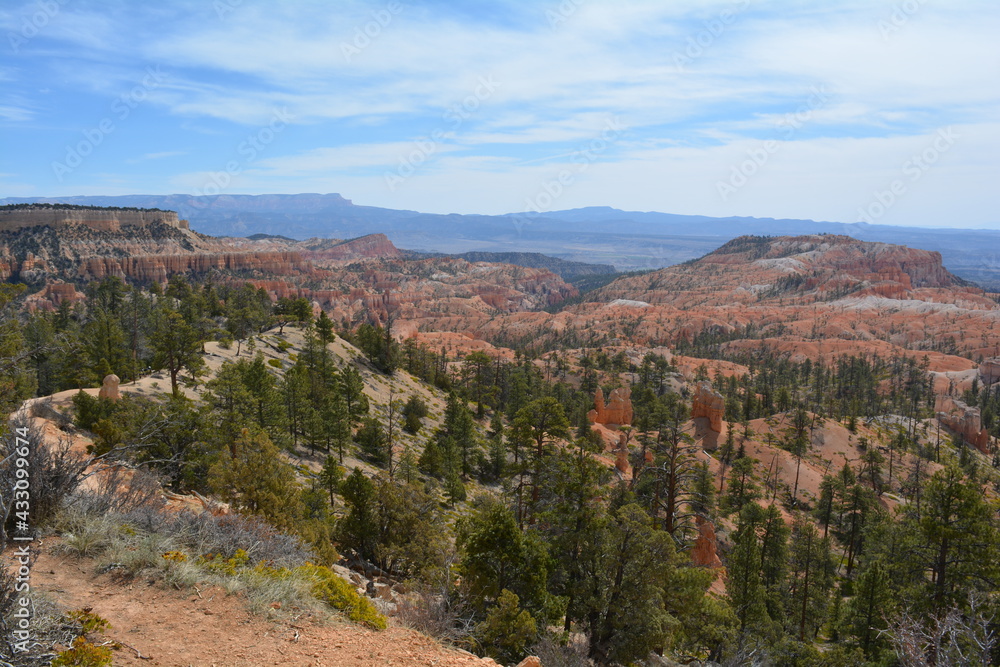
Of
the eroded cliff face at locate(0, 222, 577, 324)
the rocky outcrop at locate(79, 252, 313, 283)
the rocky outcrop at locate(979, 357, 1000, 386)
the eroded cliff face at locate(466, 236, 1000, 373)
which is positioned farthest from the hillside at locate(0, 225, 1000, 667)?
the rocky outcrop at locate(79, 252, 313, 283)

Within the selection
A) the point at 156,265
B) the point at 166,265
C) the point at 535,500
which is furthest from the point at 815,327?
the point at 156,265

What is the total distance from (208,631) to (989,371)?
157m

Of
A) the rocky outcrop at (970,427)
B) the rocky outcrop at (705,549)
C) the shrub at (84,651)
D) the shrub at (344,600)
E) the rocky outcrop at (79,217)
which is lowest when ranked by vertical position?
the rocky outcrop at (970,427)

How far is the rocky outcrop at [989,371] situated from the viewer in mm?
117125

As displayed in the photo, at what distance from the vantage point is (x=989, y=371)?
4683 inches

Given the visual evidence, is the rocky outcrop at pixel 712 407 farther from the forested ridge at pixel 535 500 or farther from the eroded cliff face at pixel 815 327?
the eroded cliff face at pixel 815 327

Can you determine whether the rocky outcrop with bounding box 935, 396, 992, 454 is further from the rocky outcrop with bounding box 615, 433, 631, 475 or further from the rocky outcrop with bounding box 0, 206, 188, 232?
the rocky outcrop with bounding box 0, 206, 188, 232

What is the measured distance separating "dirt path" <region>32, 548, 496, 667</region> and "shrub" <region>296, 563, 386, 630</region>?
337 millimetres

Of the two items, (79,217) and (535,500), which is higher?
(79,217)

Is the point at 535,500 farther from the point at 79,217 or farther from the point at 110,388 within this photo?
the point at 79,217

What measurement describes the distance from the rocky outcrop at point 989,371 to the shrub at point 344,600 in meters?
149

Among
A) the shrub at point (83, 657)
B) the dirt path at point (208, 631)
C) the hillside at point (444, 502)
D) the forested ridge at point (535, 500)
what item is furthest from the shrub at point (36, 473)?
the shrub at point (83, 657)

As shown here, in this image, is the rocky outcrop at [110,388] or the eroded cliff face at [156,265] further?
the eroded cliff face at [156,265]

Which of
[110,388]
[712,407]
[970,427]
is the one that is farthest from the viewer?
[970,427]
